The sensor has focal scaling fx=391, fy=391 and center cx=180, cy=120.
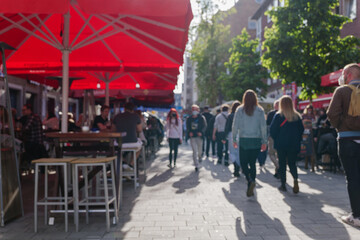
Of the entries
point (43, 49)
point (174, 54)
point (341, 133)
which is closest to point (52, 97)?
point (43, 49)

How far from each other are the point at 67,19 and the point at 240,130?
11.7 ft

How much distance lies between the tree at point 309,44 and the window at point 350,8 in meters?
5.03

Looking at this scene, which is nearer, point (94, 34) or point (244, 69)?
point (94, 34)

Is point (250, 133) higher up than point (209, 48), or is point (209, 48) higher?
point (209, 48)

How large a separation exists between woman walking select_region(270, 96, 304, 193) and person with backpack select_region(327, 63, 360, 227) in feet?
7.11

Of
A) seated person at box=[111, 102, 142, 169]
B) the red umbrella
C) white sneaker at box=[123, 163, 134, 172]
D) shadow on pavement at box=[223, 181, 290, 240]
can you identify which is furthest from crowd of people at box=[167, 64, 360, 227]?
white sneaker at box=[123, 163, 134, 172]

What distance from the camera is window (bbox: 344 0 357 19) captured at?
22.0m

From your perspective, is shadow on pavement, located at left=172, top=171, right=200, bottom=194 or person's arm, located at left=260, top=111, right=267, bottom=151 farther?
shadow on pavement, located at left=172, top=171, right=200, bottom=194

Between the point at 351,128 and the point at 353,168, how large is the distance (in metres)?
0.54

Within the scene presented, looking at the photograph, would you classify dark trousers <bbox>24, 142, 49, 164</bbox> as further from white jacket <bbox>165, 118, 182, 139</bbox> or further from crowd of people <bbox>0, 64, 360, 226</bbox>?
white jacket <bbox>165, 118, 182, 139</bbox>

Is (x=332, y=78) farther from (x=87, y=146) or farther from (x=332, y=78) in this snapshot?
(x=87, y=146)

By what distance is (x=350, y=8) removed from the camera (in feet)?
74.1

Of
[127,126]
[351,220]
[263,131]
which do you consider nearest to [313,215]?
[351,220]

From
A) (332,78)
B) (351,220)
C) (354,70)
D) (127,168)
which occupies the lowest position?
(351,220)
